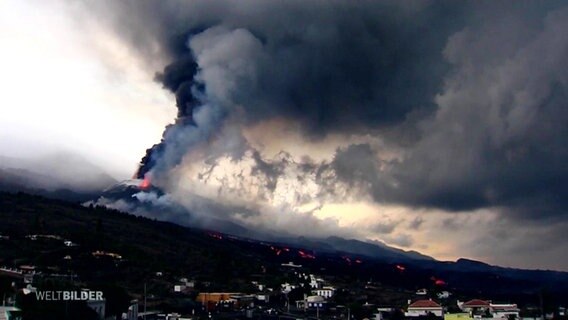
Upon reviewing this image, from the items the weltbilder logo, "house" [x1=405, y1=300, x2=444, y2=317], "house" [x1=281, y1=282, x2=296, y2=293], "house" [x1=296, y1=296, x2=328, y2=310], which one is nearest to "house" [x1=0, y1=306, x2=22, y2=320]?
the weltbilder logo

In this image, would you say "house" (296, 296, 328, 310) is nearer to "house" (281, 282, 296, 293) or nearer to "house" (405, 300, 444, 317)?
"house" (281, 282, 296, 293)

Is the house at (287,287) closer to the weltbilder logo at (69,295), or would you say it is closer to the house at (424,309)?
the house at (424,309)

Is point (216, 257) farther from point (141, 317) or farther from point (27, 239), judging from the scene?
point (141, 317)

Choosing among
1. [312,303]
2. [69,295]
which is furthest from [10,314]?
[312,303]

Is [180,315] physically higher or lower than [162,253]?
lower

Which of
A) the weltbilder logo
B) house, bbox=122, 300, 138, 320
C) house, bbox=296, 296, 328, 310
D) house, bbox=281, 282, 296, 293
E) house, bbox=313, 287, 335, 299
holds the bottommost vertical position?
house, bbox=122, 300, 138, 320

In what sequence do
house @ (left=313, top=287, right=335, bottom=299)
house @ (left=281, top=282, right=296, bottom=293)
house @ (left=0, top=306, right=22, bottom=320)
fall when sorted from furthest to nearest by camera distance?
house @ (left=281, top=282, right=296, bottom=293) < house @ (left=313, top=287, right=335, bottom=299) < house @ (left=0, top=306, right=22, bottom=320)

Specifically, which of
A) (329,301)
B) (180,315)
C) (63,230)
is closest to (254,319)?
(180,315)

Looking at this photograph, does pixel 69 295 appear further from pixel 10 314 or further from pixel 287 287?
pixel 287 287

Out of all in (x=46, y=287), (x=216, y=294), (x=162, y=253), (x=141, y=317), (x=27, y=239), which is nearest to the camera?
(x=46, y=287)
